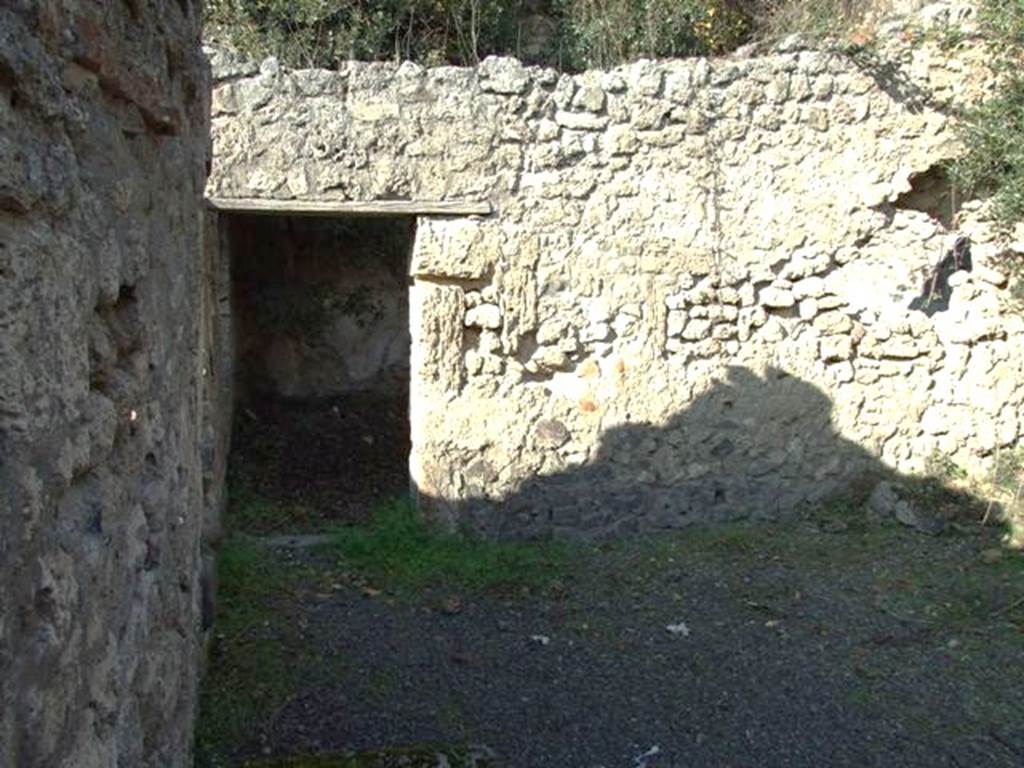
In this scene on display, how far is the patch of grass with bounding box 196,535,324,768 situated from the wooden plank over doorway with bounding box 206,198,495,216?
1.71m

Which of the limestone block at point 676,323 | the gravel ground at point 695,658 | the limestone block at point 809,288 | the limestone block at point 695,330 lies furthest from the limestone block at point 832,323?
the gravel ground at point 695,658

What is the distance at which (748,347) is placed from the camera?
5816 millimetres

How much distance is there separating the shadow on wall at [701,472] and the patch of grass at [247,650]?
3.34ft

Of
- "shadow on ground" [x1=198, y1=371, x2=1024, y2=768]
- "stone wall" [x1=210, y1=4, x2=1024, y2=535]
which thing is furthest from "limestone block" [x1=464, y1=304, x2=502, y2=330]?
"shadow on ground" [x1=198, y1=371, x2=1024, y2=768]

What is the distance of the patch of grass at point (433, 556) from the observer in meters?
5.02

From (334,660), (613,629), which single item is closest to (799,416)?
(613,629)

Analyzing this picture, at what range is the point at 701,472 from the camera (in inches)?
229

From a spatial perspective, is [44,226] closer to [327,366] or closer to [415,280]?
[415,280]

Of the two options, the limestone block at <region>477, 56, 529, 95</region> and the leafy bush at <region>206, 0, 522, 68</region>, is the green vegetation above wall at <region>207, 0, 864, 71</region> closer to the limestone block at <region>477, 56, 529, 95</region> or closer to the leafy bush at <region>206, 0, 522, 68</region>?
the leafy bush at <region>206, 0, 522, 68</region>

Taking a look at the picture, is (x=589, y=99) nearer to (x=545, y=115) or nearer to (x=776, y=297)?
(x=545, y=115)

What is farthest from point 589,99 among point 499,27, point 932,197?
point 499,27

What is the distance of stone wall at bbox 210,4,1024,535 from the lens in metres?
5.56

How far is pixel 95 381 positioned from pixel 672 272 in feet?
14.0

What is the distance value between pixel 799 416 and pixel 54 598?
4.91 m
